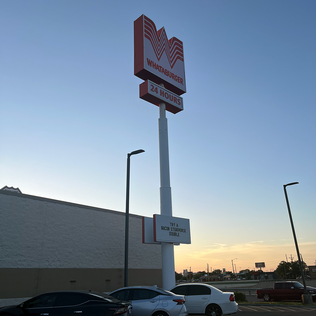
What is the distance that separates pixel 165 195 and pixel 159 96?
8.60 m

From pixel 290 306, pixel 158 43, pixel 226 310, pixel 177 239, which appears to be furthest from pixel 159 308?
pixel 158 43

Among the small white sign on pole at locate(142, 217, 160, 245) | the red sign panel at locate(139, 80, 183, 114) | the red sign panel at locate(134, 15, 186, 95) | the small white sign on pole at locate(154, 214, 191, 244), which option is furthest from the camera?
the red sign panel at locate(134, 15, 186, 95)

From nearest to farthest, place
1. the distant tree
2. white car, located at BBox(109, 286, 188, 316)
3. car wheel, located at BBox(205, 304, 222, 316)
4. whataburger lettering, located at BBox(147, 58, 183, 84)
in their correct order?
white car, located at BBox(109, 286, 188, 316) → car wheel, located at BBox(205, 304, 222, 316) → whataburger lettering, located at BBox(147, 58, 183, 84) → the distant tree

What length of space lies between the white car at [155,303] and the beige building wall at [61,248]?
10.1m

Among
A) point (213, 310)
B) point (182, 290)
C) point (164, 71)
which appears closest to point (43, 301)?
point (182, 290)

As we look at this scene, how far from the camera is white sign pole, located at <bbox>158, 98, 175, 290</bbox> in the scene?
71.3ft

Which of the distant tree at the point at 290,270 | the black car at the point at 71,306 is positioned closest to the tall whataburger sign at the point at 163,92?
the black car at the point at 71,306

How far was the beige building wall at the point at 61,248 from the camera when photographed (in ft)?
61.2

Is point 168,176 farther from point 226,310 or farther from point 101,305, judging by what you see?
point 101,305

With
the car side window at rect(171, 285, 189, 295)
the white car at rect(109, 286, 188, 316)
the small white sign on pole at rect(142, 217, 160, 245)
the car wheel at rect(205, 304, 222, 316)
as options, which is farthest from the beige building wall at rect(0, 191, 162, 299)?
the car wheel at rect(205, 304, 222, 316)

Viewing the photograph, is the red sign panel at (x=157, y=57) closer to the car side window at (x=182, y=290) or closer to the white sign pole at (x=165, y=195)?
the white sign pole at (x=165, y=195)

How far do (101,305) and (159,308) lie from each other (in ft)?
8.82

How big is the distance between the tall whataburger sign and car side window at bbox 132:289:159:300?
855 cm

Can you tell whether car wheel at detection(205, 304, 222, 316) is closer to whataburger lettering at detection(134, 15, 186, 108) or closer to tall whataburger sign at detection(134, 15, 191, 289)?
tall whataburger sign at detection(134, 15, 191, 289)
